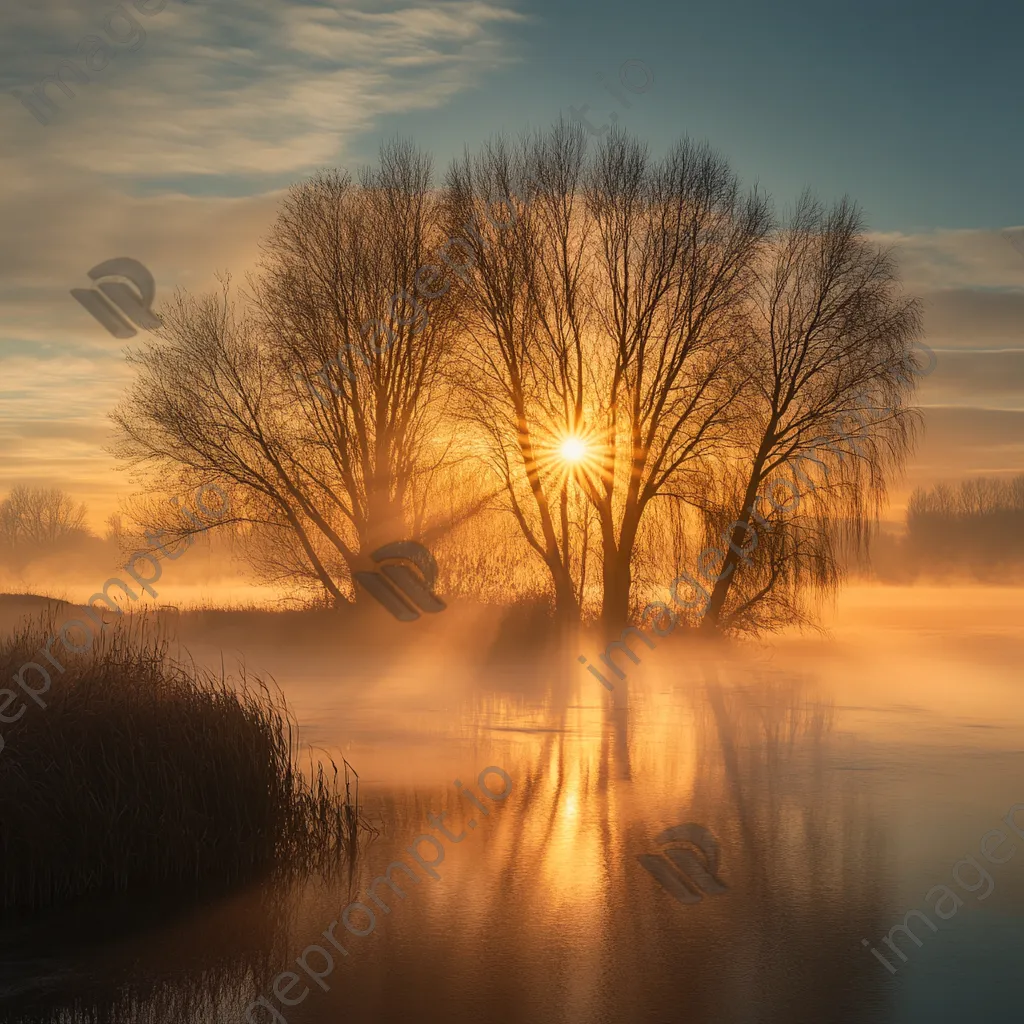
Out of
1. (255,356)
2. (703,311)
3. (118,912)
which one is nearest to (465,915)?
(118,912)

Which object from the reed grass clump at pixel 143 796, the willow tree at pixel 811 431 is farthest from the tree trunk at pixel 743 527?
the reed grass clump at pixel 143 796

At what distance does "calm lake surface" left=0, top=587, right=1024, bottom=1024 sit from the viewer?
22.8ft

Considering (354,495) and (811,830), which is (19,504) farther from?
(811,830)

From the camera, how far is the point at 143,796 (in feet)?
31.1

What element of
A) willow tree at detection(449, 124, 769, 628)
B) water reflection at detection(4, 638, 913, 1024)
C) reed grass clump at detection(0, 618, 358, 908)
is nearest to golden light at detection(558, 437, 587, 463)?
willow tree at detection(449, 124, 769, 628)

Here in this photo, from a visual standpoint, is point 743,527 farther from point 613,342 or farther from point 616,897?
point 616,897

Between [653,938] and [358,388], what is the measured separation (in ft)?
77.1

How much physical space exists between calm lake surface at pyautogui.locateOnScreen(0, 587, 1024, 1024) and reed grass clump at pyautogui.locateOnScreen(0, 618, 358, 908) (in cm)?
52

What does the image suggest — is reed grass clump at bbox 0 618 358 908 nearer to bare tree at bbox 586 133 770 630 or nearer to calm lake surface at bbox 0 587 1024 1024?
calm lake surface at bbox 0 587 1024 1024

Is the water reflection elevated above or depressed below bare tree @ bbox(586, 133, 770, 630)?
below

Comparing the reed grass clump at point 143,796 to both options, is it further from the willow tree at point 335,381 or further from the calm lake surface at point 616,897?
the willow tree at point 335,381

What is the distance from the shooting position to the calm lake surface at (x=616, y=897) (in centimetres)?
695

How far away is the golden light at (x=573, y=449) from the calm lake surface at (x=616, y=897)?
1059 cm

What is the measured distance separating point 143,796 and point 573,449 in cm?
2007
